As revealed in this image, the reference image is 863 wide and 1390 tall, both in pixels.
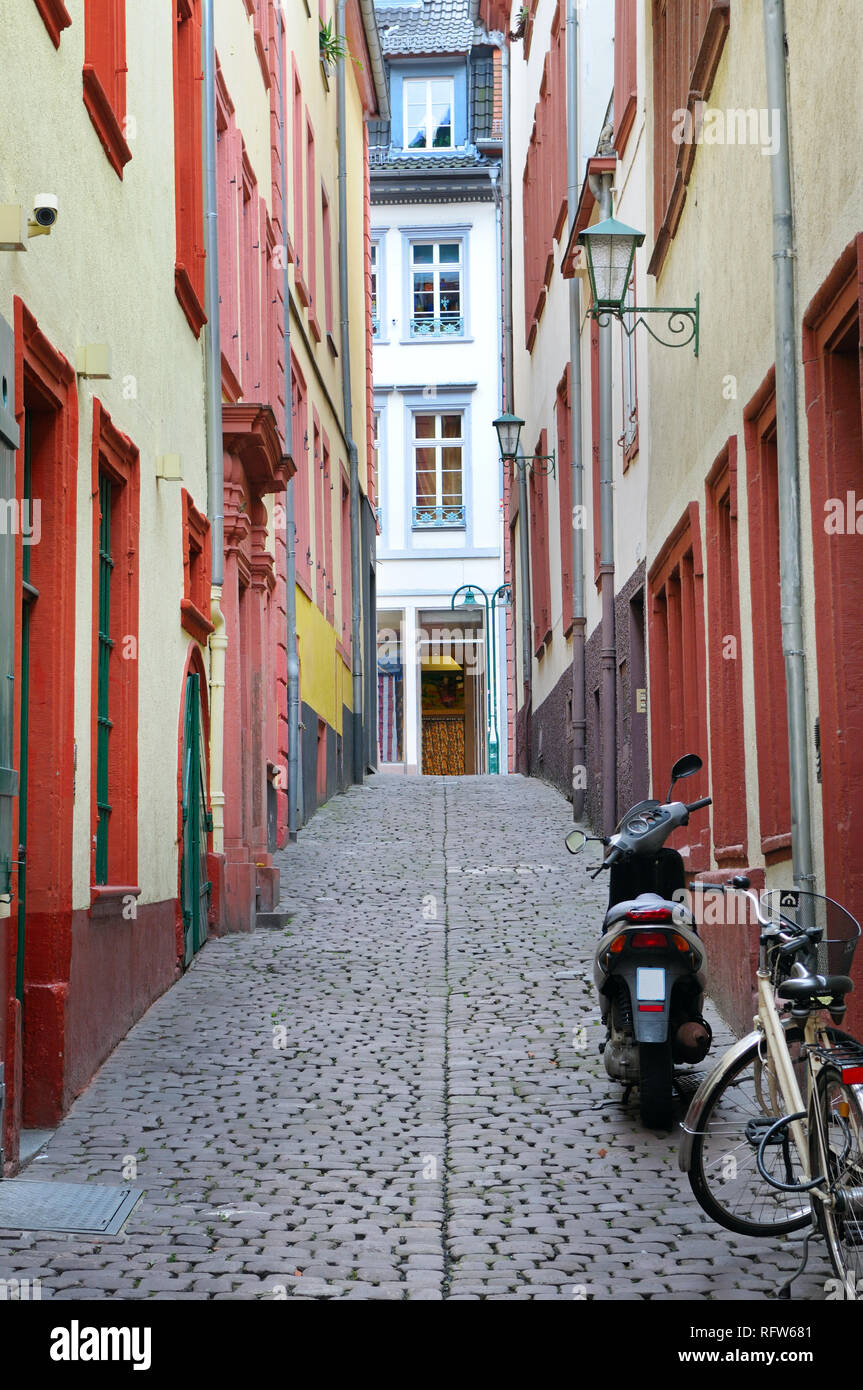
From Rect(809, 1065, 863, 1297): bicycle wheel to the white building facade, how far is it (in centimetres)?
3285

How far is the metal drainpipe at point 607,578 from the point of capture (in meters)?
16.8

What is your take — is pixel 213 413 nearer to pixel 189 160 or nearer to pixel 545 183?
pixel 189 160

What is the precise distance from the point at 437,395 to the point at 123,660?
97.6ft

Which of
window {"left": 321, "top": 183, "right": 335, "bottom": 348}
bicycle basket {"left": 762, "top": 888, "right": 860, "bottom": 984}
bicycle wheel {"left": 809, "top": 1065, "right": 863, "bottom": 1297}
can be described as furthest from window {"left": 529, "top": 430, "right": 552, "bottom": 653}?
bicycle wheel {"left": 809, "top": 1065, "right": 863, "bottom": 1297}

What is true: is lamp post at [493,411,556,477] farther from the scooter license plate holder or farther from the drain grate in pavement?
the drain grate in pavement

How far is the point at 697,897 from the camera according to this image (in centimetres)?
1181

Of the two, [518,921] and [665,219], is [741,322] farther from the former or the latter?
[518,921]

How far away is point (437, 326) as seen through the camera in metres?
39.8

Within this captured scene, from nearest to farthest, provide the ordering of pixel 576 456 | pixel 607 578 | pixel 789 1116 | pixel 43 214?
pixel 789 1116 < pixel 43 214 < pixel 607 578 < pixel 576 456

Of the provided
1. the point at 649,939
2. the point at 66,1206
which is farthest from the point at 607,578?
the point at 66,1206

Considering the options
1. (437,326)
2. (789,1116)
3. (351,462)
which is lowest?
(789,1116)

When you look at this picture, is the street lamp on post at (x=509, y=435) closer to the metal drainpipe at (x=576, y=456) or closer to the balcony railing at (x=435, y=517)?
the metal drainpipe at (x=576, y=456)
